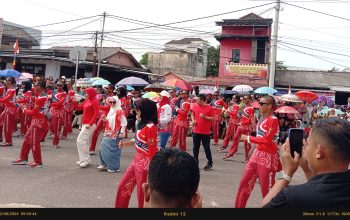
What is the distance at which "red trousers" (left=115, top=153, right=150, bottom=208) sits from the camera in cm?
494

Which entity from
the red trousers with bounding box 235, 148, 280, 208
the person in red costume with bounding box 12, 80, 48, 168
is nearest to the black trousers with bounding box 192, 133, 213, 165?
the person in red costume with bounding box 12, 80, 48, 168

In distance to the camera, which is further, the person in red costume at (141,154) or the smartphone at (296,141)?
Answer: the person in red costume at (141,154)

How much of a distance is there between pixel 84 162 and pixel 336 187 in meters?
7.50

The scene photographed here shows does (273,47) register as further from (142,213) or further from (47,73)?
(142,213)

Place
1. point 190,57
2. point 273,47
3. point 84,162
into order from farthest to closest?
point 190,57
point 273,47
point 84,162

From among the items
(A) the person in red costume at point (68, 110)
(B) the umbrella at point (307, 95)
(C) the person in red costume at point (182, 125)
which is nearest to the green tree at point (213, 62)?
(B) the umbrella at point (307, 95)

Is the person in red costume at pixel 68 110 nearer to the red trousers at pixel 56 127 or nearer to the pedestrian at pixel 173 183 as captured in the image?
the red trousers at pixel 56 127

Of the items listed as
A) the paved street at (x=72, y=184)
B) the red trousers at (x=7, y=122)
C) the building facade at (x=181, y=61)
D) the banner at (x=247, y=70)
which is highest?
the building facade at (x=181, y=61)

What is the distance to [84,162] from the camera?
29.3 ft

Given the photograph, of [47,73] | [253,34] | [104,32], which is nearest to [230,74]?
[253,34]

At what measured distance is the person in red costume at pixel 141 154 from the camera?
4961 millimetres

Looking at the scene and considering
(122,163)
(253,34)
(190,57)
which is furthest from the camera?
(190,57)

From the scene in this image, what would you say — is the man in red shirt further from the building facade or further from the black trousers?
the building facade

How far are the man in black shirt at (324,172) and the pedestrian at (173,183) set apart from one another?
41cm
